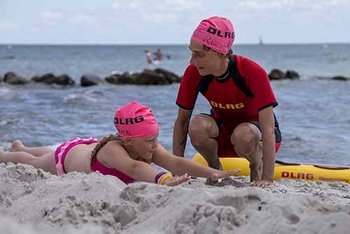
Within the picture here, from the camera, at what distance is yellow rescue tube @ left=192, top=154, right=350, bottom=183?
619 cm

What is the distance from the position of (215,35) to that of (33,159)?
1836 mm

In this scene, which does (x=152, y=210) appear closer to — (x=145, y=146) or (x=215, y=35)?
(x=145, y=146)

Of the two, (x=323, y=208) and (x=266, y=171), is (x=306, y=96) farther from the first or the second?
(x=323, y=208)

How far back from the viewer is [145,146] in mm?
4871

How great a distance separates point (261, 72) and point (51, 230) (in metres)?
2.29

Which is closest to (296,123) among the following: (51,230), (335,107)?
A: (335,107)

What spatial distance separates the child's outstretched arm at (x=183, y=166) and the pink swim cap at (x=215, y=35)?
2.86 ft

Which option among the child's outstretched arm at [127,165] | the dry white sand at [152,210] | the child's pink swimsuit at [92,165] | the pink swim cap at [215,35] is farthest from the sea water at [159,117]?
the dry white sand at [152,210]

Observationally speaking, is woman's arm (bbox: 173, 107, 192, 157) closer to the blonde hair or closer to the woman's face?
the woman's face

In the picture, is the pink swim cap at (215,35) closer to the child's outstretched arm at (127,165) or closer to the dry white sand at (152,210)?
the child's outstretched arm at (127,165)

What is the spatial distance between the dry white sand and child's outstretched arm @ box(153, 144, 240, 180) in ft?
2.86

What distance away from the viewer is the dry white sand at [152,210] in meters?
3.14

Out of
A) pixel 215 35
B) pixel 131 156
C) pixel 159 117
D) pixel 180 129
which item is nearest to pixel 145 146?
pixel 131 156

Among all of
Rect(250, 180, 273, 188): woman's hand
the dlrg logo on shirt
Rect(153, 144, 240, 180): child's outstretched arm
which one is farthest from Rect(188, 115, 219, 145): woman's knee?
Rect(250, 180, 273, 188): woman's hand
